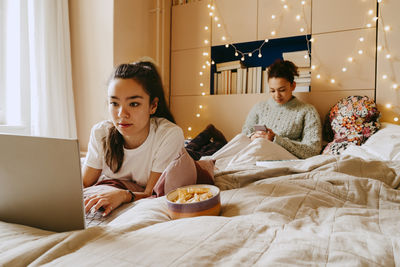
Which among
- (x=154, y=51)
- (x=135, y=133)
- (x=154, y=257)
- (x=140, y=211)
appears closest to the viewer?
(x=154, y=257)

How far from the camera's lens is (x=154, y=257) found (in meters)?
0.37

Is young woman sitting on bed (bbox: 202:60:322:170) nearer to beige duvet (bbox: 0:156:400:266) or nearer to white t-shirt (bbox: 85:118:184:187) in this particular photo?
white t-shirt (bbox: 85:118:184:187)

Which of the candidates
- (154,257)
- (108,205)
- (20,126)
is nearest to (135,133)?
(108,205)

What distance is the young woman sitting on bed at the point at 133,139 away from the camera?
969 mm

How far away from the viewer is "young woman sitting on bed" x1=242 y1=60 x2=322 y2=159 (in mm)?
1836

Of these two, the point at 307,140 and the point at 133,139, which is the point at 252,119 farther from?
the point at 133,139

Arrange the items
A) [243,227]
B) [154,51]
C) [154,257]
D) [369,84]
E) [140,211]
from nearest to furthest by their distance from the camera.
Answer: [154,257] → [243,227] → [140,211] → [369,84] → [154,51]

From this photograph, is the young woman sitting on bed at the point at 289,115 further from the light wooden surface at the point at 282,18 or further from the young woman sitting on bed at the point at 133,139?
the young woman sitting on bed at the point at 133,139

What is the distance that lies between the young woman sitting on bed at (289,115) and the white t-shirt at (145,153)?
2.91ft

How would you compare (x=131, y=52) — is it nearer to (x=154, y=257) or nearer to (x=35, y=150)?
(x=35, y=150)

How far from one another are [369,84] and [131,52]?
1.98 metres

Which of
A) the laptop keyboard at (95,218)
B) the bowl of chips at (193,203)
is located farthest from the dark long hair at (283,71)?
the laptop keyboard at (95,218)

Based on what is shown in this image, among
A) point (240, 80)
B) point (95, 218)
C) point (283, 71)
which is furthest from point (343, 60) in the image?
point (95, 218)

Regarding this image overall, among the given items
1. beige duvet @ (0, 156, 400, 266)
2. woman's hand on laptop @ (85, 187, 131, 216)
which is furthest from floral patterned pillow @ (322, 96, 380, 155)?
woman's hand on laptop @ (85, 187, 131, 216)
